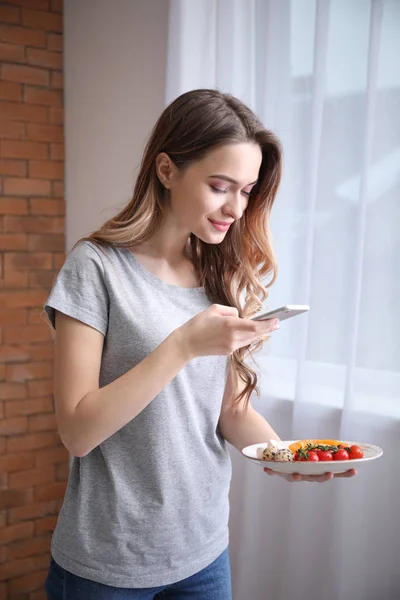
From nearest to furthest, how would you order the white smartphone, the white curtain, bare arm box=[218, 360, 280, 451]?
1. the white smartphone
2. bare arm box=[218, 360, 280, 451]
3. the white curtain

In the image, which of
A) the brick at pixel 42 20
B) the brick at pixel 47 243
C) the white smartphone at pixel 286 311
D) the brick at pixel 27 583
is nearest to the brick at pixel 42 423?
the brick at pixel 27 583

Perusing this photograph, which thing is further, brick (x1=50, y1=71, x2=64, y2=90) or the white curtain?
brick (x1=50, y1=71, x2=64, y2=90)

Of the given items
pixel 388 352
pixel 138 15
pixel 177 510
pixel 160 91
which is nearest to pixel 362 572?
pixel 388 352

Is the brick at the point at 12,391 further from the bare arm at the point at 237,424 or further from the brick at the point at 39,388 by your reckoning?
the bare arm at the point at 237,424

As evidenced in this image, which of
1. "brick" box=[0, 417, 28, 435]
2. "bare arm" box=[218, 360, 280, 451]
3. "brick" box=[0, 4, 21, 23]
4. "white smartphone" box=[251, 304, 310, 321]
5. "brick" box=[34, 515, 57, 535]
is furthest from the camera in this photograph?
"brick" box=[34, 515, 57, 535]

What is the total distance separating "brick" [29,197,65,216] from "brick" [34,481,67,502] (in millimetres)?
1186

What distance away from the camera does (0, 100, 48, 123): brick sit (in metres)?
3.12

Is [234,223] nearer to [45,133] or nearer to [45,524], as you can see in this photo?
[45,133]

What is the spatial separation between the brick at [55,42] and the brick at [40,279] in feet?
3.13

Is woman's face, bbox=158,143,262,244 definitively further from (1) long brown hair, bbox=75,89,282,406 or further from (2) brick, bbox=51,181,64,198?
(2) brick, bbox=51,181,64,198

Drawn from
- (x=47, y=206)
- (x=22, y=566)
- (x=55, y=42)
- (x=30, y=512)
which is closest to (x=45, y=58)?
(x=55, y=42)

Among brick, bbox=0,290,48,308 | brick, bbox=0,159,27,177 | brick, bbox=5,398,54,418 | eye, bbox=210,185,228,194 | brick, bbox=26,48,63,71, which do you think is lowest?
brick, bbox=5,398,54,418

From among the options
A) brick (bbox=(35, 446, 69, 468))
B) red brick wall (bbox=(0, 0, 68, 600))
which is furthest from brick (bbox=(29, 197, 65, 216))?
brick (bbox=(35, 446, 69, 468))

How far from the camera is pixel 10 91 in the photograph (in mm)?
3133
